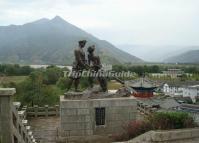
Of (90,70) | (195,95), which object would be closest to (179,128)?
(90,70)

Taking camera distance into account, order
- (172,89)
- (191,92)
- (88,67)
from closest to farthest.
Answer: (88,67) → (191,92) → (172,89)

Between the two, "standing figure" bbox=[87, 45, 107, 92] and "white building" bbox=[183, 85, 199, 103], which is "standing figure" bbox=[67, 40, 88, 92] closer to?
"standing figure" bbox=[87, 45, 107, 92]

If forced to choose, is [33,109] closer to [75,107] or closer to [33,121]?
[33,121]

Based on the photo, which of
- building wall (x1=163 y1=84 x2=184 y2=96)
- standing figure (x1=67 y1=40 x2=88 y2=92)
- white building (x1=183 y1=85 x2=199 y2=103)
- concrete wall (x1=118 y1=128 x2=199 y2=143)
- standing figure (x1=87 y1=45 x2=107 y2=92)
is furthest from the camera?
building wall (x1=163 y1=84 x2=184 y2=96)

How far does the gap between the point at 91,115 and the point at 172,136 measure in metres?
4.96

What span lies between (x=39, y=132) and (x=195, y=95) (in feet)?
248

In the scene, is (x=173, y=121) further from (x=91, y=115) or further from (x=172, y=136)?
(x=91, y=115)

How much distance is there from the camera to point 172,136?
404 inches

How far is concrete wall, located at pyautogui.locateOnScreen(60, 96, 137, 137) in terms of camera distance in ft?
47.0

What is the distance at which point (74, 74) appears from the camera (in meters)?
14.7

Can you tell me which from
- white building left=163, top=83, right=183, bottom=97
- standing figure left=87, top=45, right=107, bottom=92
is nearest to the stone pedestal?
standing figure left=87, top=45, right=107, bottom=92

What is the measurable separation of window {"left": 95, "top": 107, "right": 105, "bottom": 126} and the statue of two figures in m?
1.04

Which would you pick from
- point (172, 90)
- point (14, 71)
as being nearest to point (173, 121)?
point (14, 71)

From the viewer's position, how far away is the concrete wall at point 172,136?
1013 cm
